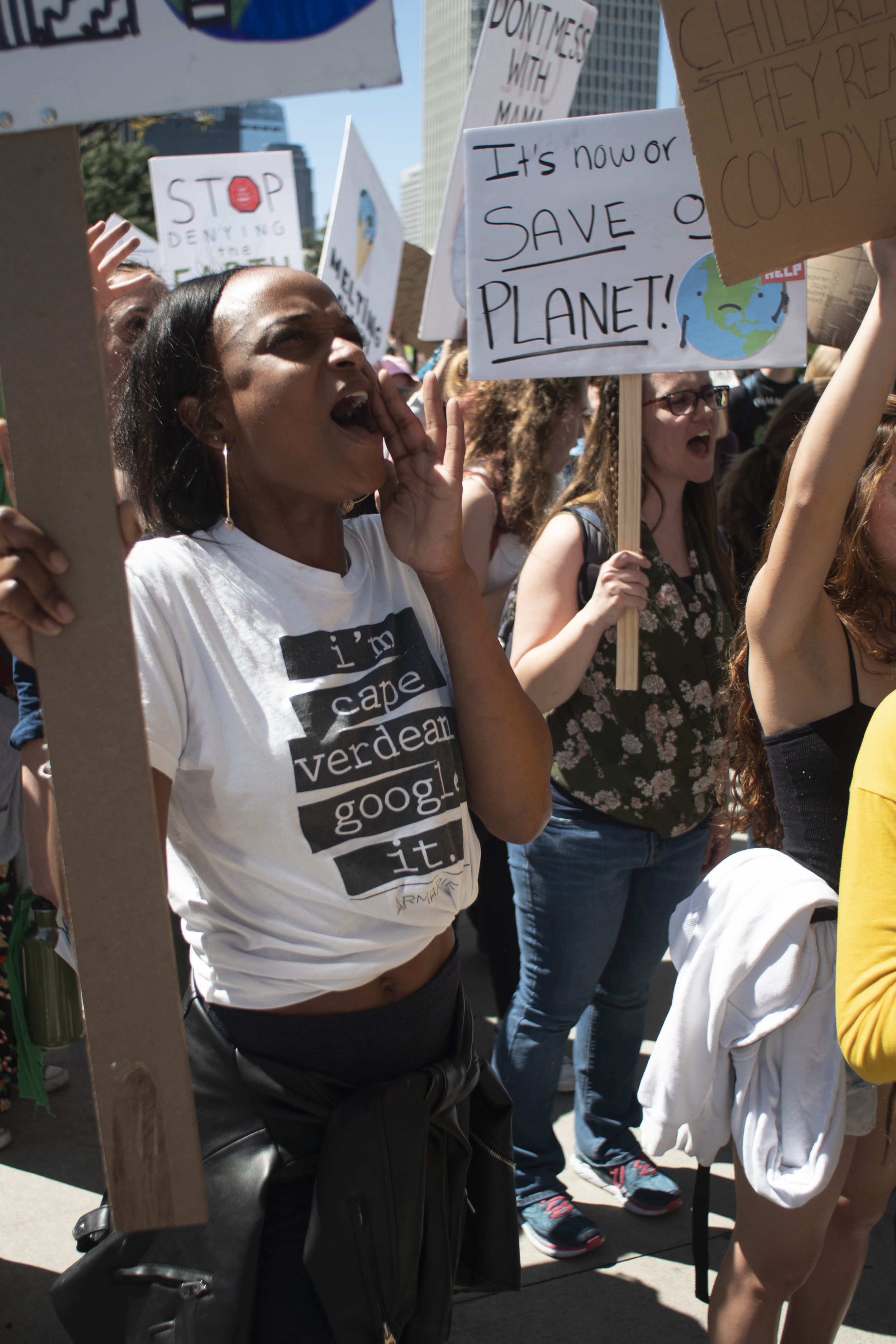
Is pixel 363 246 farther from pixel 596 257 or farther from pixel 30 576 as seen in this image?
pixel 30 576

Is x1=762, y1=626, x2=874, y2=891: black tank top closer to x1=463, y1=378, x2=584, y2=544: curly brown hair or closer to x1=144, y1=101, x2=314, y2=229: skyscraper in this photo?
x1=463, y1=378, x2=584, y2=544: curly brown hair

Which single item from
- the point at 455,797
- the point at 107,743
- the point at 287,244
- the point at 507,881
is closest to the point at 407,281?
the point at 287,244

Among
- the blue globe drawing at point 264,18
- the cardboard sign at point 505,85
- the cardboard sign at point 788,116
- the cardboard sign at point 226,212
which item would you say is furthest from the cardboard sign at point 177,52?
the cardboard sign at point 226,212

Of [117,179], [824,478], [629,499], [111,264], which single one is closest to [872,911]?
[824,478]

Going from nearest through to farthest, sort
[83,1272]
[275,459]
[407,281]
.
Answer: [83,1272] → [275,459] → [407,281]

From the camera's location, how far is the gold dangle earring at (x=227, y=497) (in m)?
1.43

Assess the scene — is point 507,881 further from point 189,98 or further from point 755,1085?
point 189,98

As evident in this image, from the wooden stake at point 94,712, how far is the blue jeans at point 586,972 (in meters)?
1.50

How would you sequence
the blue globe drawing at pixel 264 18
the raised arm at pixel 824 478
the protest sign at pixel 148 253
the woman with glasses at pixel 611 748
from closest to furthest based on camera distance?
the blue globe drawing at pixel 264 18
the raised arm at pixel 824 478
the woman with glasses at pixel 611 748
the protest sign at pixel 148 253

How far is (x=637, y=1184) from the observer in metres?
2.68

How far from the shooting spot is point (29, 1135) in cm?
299

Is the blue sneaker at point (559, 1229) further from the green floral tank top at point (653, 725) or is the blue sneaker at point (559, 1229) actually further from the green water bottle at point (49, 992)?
the green water bottle at point (49, 992)

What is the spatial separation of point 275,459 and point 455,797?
51 cm

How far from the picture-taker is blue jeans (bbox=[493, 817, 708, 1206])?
8.04ft
